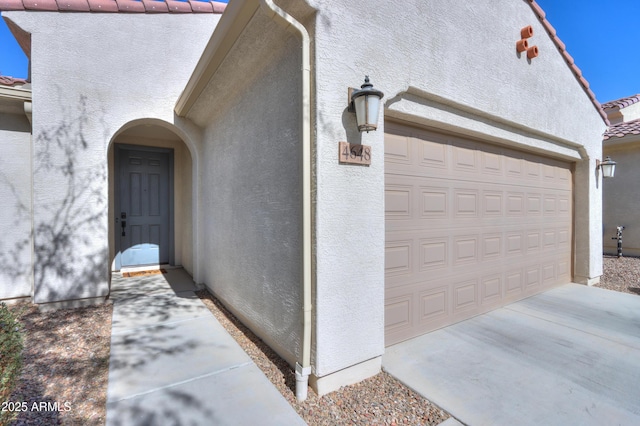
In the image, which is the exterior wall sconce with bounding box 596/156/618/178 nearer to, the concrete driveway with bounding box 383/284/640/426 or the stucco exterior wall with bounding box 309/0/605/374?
the stucco exterior wall with bounding box 309/0/605/374

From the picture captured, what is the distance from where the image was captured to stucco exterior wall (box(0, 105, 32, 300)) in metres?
4.79

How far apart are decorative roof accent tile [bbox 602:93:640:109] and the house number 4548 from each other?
14.7m

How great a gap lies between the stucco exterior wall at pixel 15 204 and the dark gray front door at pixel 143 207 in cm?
181

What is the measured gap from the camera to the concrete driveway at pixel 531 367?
2.37 meters

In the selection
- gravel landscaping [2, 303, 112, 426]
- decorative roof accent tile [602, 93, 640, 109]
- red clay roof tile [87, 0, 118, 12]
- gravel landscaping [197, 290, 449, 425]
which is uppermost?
decorative roof accent tile [602, 93, 640, 109]

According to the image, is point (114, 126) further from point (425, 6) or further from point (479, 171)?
point (479, 171)

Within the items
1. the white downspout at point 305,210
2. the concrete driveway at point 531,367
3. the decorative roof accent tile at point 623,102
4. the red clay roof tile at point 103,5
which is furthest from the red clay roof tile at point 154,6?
the decorative roof accent tile at point 623,102

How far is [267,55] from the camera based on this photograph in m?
3.15

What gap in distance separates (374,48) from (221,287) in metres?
3.98

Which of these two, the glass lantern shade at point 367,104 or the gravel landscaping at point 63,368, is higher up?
the glass lantern shade at point 367,104

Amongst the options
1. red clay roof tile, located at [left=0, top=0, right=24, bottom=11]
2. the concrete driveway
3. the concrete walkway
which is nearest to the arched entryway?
red clay roof tile, located at [left=0, top=0, right=24, bottom=11]

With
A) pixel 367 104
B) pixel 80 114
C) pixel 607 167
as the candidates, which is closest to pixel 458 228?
pixel 367 104

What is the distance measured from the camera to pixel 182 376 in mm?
2846

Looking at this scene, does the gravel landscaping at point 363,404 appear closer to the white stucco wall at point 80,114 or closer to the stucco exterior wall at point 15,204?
the white stucco wall at point 80,114
